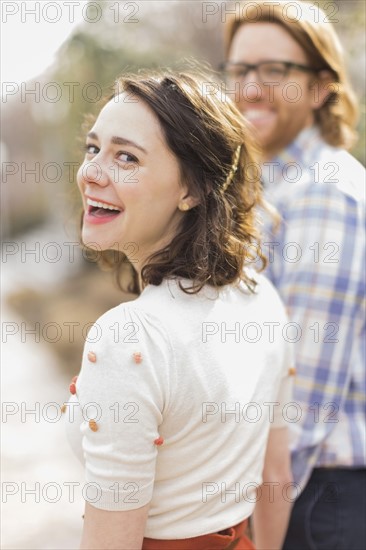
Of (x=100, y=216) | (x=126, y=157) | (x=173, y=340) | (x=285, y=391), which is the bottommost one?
(x=285, y=391)

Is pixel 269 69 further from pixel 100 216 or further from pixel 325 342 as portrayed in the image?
pixel 100 216

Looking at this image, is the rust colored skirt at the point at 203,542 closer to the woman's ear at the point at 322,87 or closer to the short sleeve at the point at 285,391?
the short sleeve at the point at 285,391

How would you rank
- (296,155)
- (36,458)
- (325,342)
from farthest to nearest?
(36,458), (296,155), (325,342)

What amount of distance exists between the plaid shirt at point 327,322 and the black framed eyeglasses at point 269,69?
48 cm

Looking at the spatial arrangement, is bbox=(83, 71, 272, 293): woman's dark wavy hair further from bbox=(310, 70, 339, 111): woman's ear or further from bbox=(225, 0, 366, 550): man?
bbox=(310, 70, 339, 111): woman's ear

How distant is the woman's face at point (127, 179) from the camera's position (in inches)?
55.6

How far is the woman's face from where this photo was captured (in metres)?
1.41

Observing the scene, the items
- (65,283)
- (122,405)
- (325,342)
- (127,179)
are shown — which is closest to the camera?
(122,405)

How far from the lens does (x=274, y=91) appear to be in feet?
7.33

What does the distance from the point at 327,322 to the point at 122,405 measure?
75 centimetres

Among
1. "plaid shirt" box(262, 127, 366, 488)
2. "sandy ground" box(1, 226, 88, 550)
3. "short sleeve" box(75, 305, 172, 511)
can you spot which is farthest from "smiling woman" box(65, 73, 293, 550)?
"sandy ground" box(1, 226, 88, 550)

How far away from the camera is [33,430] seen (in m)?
5.16

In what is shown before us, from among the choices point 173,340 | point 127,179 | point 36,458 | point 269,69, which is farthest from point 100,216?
point 36,458

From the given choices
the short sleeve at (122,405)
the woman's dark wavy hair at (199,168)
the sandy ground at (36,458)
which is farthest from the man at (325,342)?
the sandy ground at (36,458)
